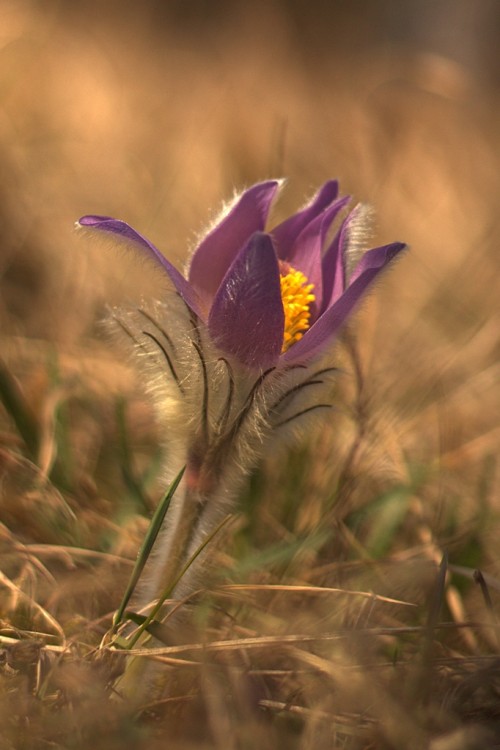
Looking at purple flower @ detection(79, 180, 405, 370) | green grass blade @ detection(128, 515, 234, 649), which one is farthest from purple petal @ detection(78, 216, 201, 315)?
green grass blade @ detection(128, 515, 234, 649)

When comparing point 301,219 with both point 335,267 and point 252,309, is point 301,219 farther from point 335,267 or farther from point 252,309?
point 252,309

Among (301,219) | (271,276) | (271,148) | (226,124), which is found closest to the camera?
(271,276)

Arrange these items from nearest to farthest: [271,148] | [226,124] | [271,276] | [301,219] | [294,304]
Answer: [271,276] → [294,304] → [301,219] → [271,148] → [226,124]

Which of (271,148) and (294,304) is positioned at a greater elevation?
(271,148)

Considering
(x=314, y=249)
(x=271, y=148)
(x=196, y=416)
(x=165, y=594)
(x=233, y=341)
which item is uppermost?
(x=271, y=148)

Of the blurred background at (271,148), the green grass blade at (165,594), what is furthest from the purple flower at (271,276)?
the green grass blade at (165,594)

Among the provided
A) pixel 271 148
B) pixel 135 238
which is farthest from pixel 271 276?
pixel 271 148

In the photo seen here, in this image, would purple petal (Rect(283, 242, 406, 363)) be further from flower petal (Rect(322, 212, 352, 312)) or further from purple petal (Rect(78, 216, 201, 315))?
purple petal (Rect(78, 216, 201, 315))
